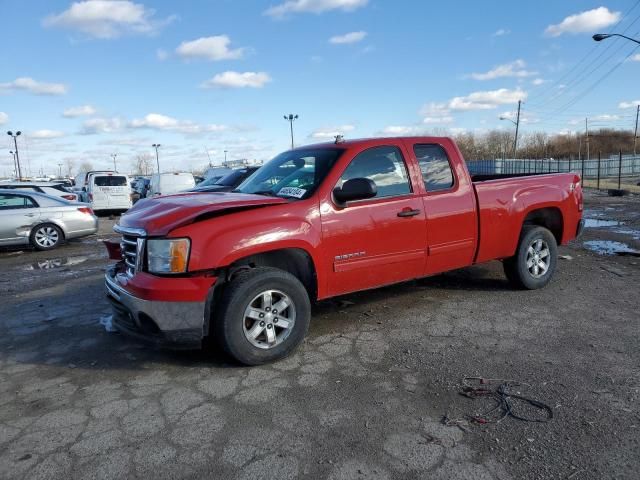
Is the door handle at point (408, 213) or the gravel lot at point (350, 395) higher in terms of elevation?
the door handle at point (408, 213)

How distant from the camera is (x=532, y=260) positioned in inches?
248

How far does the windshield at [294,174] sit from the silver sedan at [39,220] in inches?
331

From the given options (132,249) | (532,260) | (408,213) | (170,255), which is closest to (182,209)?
(170,255)

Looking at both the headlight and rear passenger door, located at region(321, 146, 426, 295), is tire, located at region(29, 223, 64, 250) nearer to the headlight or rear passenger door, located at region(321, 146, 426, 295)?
the headlight

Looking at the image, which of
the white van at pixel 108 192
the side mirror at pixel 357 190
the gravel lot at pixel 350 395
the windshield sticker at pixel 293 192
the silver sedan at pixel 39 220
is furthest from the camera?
the white van at pixel 108 192

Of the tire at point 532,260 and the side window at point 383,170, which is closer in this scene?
the side window at point 383,170

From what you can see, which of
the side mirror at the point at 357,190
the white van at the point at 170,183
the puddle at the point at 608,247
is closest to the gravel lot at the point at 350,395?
the side mirror at the point at 357,190

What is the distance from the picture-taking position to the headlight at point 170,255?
12.8ft

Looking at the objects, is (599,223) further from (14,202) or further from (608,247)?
(14,202)

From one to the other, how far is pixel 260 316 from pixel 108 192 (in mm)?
18198

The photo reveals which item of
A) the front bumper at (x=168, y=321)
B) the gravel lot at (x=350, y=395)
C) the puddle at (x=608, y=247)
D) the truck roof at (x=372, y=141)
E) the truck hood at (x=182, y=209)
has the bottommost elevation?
the puddle at (x=608, y=247)

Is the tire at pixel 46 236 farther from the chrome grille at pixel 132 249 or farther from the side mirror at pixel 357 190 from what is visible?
the side mirror at pixel 357 190

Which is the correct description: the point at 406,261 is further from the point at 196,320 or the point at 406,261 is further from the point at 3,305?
the point at 3,305

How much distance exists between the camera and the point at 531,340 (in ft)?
15.0
